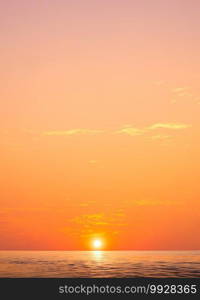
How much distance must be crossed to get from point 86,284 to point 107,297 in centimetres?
724

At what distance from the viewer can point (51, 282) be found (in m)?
41.2

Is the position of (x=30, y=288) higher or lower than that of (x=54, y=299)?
higher

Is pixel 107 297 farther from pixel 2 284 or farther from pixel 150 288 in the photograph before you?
pixel 2 284

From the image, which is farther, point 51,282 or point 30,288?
point 51,282

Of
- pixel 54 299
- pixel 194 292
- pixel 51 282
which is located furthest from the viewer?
pixel 51 282

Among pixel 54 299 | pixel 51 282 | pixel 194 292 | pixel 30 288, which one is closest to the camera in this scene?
pixel 54 299

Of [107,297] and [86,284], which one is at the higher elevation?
[86,284]

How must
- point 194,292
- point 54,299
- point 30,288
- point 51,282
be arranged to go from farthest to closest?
point 51,282 → point 30,288 → point 194,292 → point 54,299

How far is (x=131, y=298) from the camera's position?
33.7 metres

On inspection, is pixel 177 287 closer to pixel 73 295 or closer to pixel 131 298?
pixel 131 298

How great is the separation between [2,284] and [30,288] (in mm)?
3016

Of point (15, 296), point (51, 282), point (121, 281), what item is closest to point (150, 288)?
point (121, 281)

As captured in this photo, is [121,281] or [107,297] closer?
[107,297]

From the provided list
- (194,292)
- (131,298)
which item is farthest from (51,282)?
(194,292)
